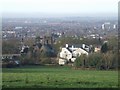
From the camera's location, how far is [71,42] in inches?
601

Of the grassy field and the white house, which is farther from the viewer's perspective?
the white house

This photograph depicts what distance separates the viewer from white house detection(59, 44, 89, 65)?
13.0 metres

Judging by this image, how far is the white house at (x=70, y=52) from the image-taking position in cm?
1300

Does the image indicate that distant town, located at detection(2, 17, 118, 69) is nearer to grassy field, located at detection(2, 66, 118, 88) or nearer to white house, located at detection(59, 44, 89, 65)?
white house, located at detection(59, 44, 89, 65)

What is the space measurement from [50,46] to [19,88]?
29.6 ft

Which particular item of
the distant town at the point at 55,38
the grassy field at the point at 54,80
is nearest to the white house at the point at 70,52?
the distant town at the point at 55,38

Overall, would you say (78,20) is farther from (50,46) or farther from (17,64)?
(17,64)

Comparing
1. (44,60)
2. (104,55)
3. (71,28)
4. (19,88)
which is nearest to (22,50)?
(44,60)

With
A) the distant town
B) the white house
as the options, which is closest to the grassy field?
the distant town

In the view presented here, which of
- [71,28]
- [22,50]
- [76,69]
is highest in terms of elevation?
[71,28]

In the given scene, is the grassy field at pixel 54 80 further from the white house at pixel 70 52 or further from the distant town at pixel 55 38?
the white house at pixel 70 52

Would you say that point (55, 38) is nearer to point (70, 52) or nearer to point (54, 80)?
point (70, 52)

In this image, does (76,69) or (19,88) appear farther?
(76,69)

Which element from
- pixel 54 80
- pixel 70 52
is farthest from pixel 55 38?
pixel 54 80
